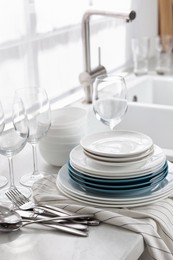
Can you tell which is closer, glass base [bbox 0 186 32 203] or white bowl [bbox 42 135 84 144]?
glass base [bbox 0 186 32 203]

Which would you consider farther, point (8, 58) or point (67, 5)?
point (67, 5)

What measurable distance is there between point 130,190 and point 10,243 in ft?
0.90

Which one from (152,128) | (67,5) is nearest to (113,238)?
(152,128)

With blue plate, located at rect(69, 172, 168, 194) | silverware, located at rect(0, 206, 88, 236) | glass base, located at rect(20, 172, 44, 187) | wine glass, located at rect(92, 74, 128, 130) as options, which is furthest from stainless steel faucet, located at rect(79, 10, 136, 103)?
silverware, located at rect(0, 206, 88, 236)

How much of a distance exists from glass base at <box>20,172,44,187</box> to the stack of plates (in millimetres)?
77

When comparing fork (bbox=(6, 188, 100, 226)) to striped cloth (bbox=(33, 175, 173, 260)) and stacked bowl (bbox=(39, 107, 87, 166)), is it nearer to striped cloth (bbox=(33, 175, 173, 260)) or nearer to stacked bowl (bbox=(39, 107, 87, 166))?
striped cloth (bbox=(33, 175, 173, 260))

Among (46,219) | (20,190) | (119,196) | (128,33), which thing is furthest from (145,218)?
(128,33)

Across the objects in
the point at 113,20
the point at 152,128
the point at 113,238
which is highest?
the point at 113,20

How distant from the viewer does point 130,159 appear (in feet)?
3.53

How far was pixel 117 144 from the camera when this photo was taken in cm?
117

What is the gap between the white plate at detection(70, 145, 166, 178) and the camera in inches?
41.8

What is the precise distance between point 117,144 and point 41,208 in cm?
24

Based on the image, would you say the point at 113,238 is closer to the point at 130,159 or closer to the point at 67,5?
the point at 130,159

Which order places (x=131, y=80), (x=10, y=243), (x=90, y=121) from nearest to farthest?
1. (x=10, y=243)
2. (x=90, y=121)
3. (x=131, y=80)
